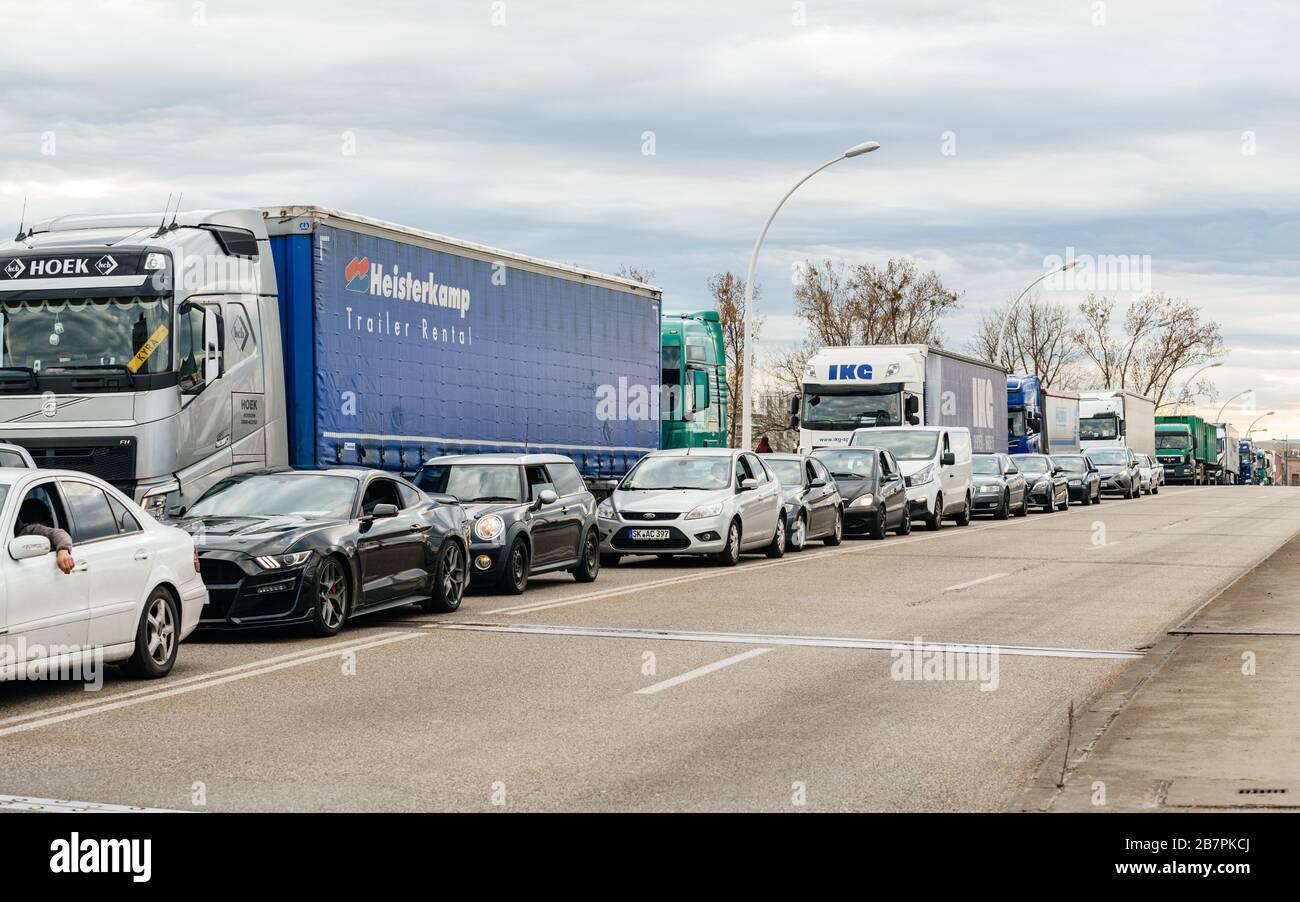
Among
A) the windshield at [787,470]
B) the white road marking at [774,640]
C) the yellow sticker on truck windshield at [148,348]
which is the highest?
the yellow sticker on truck windshield at [148,348]

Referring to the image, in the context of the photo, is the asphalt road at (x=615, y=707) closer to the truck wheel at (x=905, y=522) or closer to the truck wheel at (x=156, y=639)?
the truck wheel at (x=156, y=639)

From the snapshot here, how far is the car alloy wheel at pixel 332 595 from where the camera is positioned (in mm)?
13156

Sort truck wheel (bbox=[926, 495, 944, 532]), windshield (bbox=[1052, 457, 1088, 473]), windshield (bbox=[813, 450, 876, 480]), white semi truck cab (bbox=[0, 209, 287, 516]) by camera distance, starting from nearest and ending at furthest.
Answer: white semi truck cab (bbox=[0, 209, 287, 516]) → windshield (bbox=[813, 450, 876, 480]) → truck wheel (bbox=[926, 495, 944, 532]) → windshield (bbox=[1052, 457, 1088, 473])

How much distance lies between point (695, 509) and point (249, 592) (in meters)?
9.54

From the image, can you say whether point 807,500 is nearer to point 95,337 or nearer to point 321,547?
point 95,337

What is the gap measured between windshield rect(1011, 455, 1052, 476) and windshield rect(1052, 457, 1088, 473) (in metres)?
3.76

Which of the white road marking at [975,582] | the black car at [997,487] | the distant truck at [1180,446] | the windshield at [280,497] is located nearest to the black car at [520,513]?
the windshield at [280,497]

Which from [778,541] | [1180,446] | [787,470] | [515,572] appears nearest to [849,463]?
[787,470]

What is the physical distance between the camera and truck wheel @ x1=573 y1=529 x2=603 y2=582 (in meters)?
19.2

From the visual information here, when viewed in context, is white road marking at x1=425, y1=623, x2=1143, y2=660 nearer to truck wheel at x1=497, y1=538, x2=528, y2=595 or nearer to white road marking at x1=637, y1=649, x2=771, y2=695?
white road marking at x1=637, y1=649, x2=771, y2=695

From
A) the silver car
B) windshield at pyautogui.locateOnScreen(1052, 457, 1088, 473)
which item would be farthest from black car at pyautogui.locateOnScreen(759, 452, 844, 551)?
windshield at pyautogui.locateOnScreen(1052, 457, 1088, 473)

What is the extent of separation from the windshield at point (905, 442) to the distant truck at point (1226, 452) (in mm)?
61257
